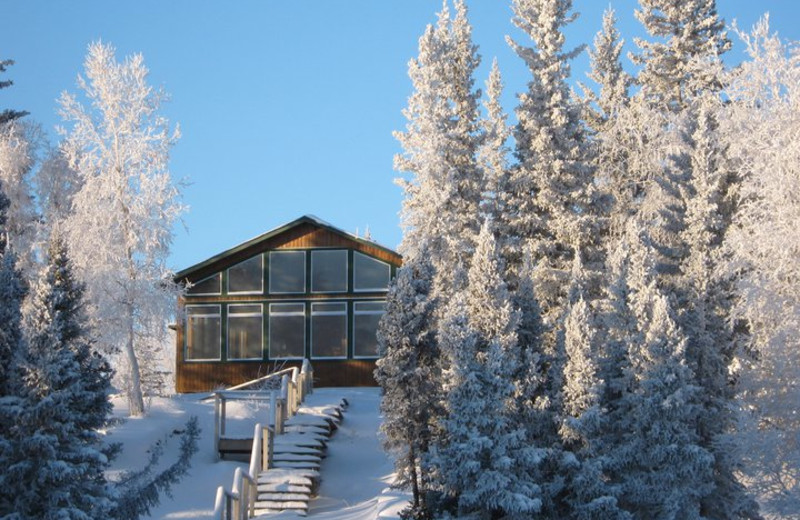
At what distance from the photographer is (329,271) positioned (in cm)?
3409

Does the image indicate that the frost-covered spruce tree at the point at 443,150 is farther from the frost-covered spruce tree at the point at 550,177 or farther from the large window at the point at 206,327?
the large window at the point at 206,327

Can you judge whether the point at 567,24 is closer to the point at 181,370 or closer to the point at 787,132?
the point at 787,132

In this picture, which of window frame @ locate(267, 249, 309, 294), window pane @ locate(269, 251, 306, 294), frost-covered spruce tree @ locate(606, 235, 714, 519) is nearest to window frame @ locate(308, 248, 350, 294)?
window frame @ locate(267, 249, 309, 294)

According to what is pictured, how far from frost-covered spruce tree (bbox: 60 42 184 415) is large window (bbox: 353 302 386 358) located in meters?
7.75

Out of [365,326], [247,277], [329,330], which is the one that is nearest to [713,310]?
[365,326]

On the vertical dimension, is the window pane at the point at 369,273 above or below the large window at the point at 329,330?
above

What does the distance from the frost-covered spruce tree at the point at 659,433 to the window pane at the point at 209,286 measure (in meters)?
19.4

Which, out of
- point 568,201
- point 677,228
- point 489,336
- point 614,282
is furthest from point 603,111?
point 489,336

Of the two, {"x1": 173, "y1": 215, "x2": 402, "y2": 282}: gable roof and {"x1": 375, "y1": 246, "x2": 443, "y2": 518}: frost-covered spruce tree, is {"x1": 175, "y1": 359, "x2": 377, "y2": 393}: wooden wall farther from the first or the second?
{"x1": 375, "y1": 246, "x2": 443, "y2": 518}: frost-covered spruce tree

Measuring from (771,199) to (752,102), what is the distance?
8.14 feet

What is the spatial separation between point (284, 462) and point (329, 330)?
1167 cm

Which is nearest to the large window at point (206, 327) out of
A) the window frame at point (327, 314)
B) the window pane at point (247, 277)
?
the window pane at point (247, 277)

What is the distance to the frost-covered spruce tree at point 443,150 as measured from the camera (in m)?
26.1

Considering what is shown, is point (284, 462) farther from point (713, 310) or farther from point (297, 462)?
point (713, 310)
